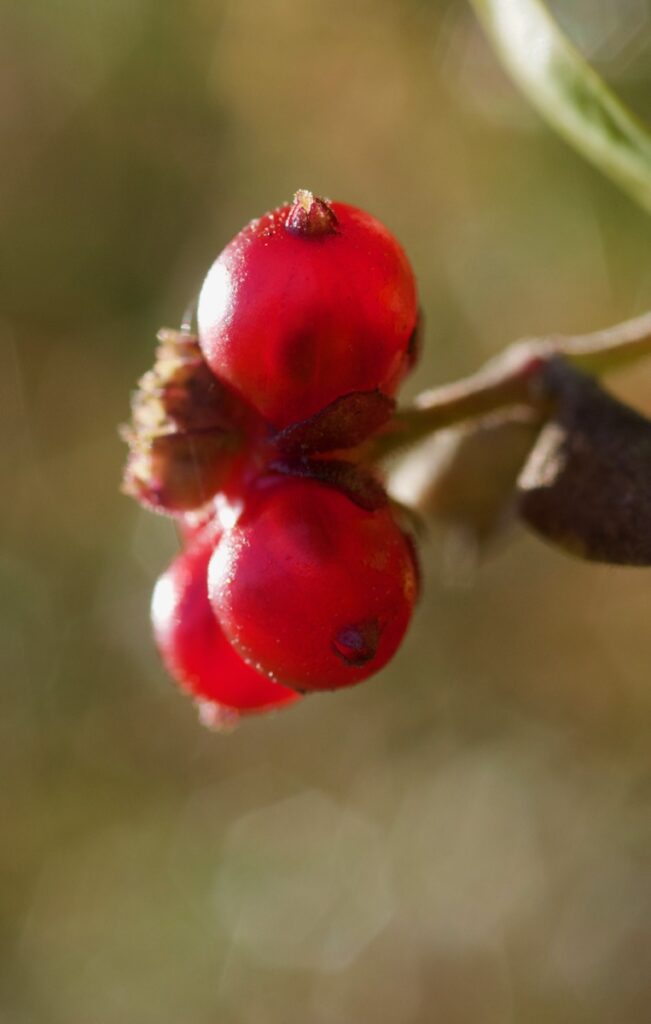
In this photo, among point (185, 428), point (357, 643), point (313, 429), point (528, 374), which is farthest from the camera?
point (528, 374)

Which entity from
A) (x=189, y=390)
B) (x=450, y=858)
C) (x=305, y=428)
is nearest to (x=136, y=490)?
(x=189, y=390)

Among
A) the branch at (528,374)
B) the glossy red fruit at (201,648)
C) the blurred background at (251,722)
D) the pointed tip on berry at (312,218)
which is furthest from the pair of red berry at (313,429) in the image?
the blurred background at (251,722)

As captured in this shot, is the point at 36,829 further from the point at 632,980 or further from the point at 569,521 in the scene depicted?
the point at 569,521

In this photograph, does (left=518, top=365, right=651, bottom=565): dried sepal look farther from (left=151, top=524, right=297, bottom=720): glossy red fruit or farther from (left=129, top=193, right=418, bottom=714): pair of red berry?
(left=151, top=524, right=297, bottom=720): glossy red fruit

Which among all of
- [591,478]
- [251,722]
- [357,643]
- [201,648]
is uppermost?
[591,478]

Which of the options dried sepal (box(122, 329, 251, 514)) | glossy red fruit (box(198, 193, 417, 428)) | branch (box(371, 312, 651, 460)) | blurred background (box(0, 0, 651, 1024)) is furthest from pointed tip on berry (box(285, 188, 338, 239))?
blurred background (box(0, 0, 651, 1024))

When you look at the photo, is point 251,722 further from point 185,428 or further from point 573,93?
point 573,93

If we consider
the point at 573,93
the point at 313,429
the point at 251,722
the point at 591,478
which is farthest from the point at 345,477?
the point at 251,722
